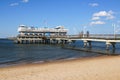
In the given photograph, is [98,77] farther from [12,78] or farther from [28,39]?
[28,39]

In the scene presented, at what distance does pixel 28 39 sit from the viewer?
303 ft

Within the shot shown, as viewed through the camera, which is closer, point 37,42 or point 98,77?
point 98,77

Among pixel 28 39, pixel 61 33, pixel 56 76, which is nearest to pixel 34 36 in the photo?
pixel 28 39

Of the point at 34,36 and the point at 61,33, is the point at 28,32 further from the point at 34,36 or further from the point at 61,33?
the point at 61,33

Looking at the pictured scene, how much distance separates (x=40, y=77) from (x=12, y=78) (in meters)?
1.58

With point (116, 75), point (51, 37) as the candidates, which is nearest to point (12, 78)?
point (116, 75)

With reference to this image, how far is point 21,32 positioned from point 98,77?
84.8m

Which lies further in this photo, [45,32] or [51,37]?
[45,32]

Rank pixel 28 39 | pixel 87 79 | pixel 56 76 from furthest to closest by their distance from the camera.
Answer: pixel 28 39 → pixel 56 76 → pixel 87 79

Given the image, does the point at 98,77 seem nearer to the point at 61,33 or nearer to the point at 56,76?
the point at 56,76

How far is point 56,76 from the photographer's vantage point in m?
14.5

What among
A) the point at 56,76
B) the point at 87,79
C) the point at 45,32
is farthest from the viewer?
the point at 45,32

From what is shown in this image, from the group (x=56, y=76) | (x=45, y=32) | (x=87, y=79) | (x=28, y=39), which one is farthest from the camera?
(x=45, y=32)

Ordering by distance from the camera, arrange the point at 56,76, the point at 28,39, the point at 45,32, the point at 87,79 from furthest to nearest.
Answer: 1. the point at 45,32
2. the point at 28,39
3. the point at 56,76
4. the point at 87,79
